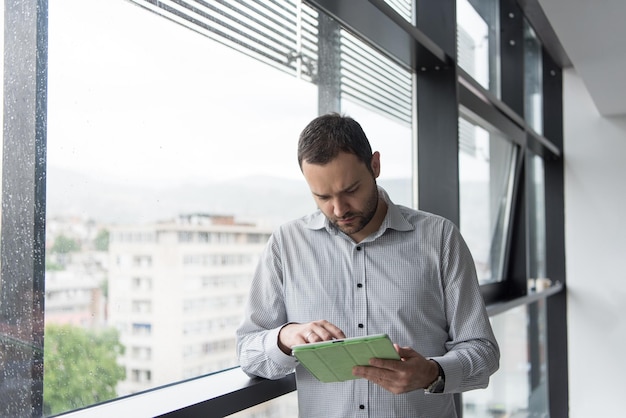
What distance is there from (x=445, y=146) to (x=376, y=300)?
5.23 ft

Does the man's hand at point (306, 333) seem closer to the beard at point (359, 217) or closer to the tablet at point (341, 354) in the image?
the tablet at point (341, 354)

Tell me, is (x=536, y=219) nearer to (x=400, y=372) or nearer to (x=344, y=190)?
(x=344, y=190)

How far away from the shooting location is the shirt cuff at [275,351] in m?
1.89

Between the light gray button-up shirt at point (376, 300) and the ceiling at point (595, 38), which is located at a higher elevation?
the ceiling at point (595, 38)

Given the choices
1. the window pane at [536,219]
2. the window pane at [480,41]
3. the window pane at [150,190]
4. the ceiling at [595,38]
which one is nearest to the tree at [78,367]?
the window pane at [150,190]

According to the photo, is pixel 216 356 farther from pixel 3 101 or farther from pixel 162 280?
pixel 3 101

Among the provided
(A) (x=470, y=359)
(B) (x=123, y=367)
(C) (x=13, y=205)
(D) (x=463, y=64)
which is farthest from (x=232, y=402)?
(D) (x=463, y=64)

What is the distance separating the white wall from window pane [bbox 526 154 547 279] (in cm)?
21

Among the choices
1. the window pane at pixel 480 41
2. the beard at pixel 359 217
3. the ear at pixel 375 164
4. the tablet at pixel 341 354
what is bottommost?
the tablet at pixel 341 354

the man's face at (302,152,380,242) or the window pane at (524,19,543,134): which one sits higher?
the window pane at (524,19,543,134)

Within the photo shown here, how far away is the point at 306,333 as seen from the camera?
5.90 ft

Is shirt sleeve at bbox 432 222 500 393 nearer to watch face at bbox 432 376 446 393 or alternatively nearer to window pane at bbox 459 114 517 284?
watch face at bbox 432 376 446 393

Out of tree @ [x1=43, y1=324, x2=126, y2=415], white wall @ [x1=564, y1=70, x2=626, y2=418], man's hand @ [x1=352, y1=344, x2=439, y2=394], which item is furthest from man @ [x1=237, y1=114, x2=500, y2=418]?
white wall @ [x1=564, y1=70, x2=626, y2=418]

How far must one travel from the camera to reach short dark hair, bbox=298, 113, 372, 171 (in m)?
1.93
